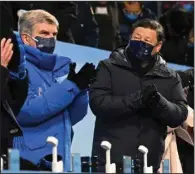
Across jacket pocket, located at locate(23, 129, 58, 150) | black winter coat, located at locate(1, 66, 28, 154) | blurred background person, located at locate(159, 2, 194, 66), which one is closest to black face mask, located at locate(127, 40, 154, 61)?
jacket pocket, located at locate(23, 129, 58, 150)

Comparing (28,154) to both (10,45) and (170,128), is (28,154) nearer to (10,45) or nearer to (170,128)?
(10,45)

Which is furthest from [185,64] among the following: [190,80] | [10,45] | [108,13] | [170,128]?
[10,45]

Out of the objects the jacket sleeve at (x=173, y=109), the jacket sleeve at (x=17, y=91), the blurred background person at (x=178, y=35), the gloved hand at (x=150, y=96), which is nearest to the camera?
the jacket sleeve at (x=17, y=91)

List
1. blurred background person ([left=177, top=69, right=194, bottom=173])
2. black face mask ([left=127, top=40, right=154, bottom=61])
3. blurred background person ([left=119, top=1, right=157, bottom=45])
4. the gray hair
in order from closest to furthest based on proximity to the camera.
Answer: the gray hair
black face mask ([left=127, top=40, right=154, bottom=61])
blurred background person ([left=177, top=69, right=194, bottom=173])
blurred background person ([left=119, top=1, right=157, bottom=45])

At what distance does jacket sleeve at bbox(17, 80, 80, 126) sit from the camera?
25.6 feet

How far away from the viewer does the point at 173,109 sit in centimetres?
820

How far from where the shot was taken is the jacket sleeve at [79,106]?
8055 mm

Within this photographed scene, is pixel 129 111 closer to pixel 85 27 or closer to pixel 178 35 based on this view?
pixel 85 27

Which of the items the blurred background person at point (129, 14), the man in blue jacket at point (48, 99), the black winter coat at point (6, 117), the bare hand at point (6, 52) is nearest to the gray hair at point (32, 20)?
the man in blue jacket at point (48, 99)

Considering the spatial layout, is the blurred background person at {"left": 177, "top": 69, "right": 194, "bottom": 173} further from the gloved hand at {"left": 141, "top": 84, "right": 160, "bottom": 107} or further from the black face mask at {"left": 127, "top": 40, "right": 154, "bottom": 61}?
the gloved hand at {"left": 141, "top": 84, "right": 160, "bottom": 107}

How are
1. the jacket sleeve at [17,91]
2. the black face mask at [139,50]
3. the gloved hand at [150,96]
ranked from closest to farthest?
the jacket sleeve at [17,91] → the gloved hand at [150,96] → the black face mask at [139,50]

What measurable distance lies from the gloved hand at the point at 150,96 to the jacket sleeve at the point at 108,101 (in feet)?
0.18

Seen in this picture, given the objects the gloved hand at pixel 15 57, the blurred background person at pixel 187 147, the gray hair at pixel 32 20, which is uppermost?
the gray hair at pixel 32 20

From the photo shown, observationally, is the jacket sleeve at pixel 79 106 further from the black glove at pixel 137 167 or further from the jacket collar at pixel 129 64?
the black glove at pixel 137 167
